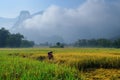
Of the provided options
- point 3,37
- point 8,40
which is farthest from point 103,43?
point 3,37

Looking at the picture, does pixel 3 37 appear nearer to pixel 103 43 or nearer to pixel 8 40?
pixel 8 40

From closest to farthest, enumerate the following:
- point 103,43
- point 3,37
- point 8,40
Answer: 1. point 8,40
2. point 3,37
3. point 103,43

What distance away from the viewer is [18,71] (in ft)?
46.2

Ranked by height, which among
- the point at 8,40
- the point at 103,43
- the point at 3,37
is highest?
the point at 3,37

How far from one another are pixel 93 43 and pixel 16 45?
4791 centimetres

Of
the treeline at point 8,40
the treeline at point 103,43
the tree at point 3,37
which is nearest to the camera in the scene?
the treeline at point 103,43

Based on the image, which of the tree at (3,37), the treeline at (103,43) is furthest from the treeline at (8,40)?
the treeline at (103,43)

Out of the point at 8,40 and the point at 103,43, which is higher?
the point at 8,40

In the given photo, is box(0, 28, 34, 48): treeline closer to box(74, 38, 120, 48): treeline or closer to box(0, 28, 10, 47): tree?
box(0, 28, 10, 47): tree

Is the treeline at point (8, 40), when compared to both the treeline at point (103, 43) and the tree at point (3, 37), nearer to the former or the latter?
the tree at point (3, 37)

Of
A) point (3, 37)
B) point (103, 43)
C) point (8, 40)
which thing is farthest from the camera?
point (103, 43)

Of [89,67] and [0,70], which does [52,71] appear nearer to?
[0,70]

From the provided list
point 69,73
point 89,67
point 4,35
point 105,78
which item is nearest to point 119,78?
point 105,78

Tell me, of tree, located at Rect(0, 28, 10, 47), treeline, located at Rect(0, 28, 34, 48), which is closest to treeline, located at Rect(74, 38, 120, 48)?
treeline, located at Rect(0, 28, 34, 48)
